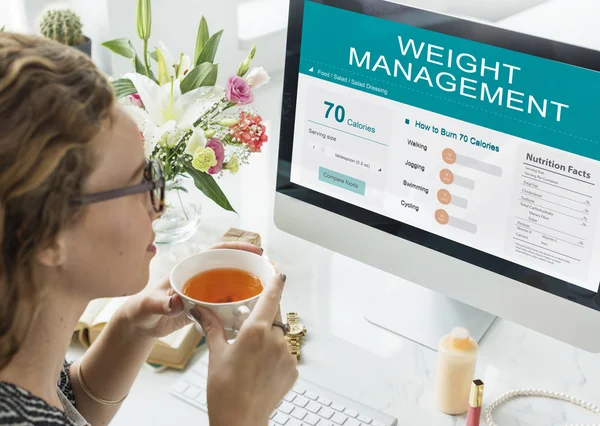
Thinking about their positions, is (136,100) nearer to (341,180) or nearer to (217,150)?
(217,150)

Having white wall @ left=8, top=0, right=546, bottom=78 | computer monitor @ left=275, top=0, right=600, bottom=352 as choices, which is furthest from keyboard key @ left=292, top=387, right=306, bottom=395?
white wall @ left=8, top=0, right=546, bottom=78

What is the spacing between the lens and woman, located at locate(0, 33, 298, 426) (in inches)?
28.8

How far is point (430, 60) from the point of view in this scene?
3.62ft

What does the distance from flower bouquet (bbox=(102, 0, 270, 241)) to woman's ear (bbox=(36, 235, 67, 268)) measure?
1.74ft

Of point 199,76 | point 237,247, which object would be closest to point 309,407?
point 237,247

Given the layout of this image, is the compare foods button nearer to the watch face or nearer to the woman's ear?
the watch face

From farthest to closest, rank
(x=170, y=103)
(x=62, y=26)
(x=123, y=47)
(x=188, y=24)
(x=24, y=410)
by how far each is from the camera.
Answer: (x=188, y=24)
(x=62, y=26)
(x=123, y=47)
(x=170, y=103)
(x=24, y=410)

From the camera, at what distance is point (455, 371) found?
1136 mm

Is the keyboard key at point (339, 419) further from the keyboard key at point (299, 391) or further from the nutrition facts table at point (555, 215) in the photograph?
the nutrition facts table at point (555, 215)

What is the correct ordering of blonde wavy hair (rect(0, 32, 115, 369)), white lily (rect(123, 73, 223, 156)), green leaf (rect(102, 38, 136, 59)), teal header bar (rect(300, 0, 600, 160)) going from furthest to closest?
1. green leaf (rect(102, 38, 136, 59))
2. white lily (rect(123, 73, 223, 156))
3. teal header bar (rect(300, 0, 600, 160))
4. blonde wavy hair (rect(0, 32, 115, 369))

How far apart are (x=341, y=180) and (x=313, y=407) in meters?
0.35

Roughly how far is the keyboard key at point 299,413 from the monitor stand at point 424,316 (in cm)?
25

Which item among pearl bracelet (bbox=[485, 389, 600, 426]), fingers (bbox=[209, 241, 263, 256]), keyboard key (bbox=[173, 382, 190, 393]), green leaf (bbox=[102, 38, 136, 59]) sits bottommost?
keyboard key (bbox=[173, 382, 190, 393])

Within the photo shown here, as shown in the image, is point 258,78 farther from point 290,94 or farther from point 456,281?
point 456,281
